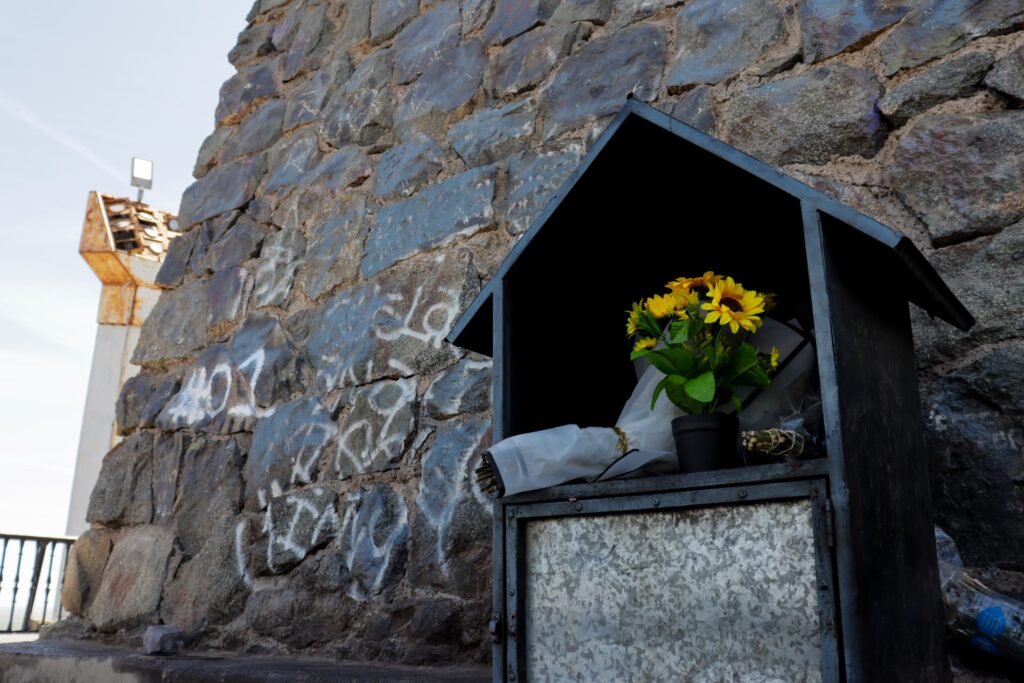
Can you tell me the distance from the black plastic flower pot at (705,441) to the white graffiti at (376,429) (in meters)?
1.42

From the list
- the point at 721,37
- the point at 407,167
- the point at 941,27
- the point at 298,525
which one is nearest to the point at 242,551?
the point at 298,525

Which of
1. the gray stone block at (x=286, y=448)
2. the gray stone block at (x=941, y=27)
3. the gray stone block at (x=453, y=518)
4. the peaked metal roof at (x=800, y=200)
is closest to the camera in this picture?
the peaked metal roof at (x=800, y=200)

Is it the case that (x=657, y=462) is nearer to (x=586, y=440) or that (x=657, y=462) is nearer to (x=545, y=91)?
(x=586, y=440)

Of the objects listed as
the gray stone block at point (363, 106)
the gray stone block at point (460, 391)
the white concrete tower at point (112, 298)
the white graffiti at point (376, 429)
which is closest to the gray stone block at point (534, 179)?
the gray stone block at point (460, 391)

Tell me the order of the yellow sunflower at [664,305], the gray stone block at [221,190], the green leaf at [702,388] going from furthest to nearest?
the gray stone block at [221,190]
the yellow sunflower at [664,305]
the green leaf at [702,388]

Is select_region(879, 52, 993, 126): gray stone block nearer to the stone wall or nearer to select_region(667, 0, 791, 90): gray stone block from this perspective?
the stone wall

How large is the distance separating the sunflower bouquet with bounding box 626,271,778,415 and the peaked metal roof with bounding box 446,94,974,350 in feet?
0.67

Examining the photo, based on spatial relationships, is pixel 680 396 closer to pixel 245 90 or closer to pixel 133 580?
pixel 133 580

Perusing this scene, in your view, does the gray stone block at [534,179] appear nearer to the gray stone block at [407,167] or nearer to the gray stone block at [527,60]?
the gray stone block at [527,60]

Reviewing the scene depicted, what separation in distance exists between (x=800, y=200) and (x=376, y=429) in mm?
1771

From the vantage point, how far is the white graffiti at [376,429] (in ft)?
9.38

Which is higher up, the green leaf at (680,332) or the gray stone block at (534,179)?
the gray stone block at (534,179)

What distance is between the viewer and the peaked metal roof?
1.43m

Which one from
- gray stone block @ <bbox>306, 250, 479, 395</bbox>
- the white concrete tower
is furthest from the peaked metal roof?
the white concrete tower
